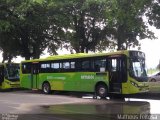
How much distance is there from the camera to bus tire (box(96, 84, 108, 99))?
934 inches

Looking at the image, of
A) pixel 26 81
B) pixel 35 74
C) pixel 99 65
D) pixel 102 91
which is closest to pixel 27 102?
pixel 102 91

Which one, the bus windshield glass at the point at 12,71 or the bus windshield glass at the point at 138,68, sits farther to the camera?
the bus windshield glass at the point at 12,71

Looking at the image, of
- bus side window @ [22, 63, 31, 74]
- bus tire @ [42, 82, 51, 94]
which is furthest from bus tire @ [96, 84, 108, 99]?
bus side window @ [22, 63, 31, 74]

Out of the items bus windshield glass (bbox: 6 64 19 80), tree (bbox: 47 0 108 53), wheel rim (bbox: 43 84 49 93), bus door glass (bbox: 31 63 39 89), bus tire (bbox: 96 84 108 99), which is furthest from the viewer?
tree (bbox: 47 0 108 53)

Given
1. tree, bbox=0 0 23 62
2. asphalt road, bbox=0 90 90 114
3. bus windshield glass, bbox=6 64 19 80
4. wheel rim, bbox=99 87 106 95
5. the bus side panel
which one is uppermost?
tree, bbox=0 0 23 62

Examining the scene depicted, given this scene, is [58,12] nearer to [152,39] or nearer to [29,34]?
[29,34]

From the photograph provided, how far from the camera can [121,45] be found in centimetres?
4056

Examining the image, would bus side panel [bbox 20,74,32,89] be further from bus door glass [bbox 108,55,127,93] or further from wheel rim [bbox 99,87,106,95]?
bus door glass [bbox 108,55,127,93]

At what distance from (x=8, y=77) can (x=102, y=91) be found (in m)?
11.7

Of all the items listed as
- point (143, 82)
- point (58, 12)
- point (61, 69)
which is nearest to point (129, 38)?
point (58, 12)

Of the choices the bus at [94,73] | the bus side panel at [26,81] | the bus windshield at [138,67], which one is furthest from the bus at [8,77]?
the bus windshield at [138,67]

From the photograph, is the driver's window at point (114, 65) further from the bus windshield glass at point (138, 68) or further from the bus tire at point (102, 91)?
the bus tire at point (102, 91)

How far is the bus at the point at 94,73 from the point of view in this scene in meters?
22.7

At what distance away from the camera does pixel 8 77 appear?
32.8 metres
